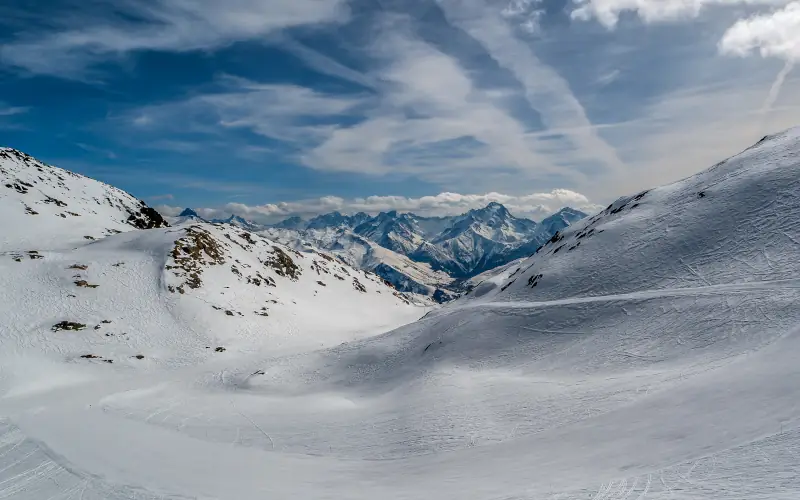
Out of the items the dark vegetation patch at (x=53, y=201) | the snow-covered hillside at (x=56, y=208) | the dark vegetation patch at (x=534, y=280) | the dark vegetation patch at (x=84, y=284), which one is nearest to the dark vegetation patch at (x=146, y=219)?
the snow-covered hillside at (x=56, y=208)

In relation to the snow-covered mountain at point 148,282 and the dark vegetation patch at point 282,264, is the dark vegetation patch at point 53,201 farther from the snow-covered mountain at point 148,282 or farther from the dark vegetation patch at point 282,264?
the dark vegetation patch at point 282,264

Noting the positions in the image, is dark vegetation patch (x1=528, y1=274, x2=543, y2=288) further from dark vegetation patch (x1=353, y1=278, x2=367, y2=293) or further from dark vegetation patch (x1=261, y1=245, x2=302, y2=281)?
dark vegetation patch (x1=353, y1=278, x2=367, y2=293)

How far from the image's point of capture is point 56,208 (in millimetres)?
88188

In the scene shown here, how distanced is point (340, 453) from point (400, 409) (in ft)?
18.0

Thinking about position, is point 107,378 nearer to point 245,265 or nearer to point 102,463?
point 102,463

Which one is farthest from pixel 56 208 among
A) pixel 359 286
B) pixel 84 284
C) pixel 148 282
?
pixel 359 286

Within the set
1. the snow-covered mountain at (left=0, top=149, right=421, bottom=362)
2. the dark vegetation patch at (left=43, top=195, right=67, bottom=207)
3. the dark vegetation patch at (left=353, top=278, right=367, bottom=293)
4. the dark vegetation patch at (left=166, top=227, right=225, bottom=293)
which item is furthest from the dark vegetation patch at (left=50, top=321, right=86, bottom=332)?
the dark vegetation patch at (left=43, top=195, right=67, bottom=207)

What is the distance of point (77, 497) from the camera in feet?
58.2

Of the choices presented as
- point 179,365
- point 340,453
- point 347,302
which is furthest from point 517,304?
point 347,302

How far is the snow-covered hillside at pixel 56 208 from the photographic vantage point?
7381 centimetres

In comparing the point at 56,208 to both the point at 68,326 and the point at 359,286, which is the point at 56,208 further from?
the point at 359,286

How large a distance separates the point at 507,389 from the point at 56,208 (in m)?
106

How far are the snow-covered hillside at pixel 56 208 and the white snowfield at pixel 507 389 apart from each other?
28.5 m

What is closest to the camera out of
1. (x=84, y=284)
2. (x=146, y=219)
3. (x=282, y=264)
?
(x=84, y=284)
